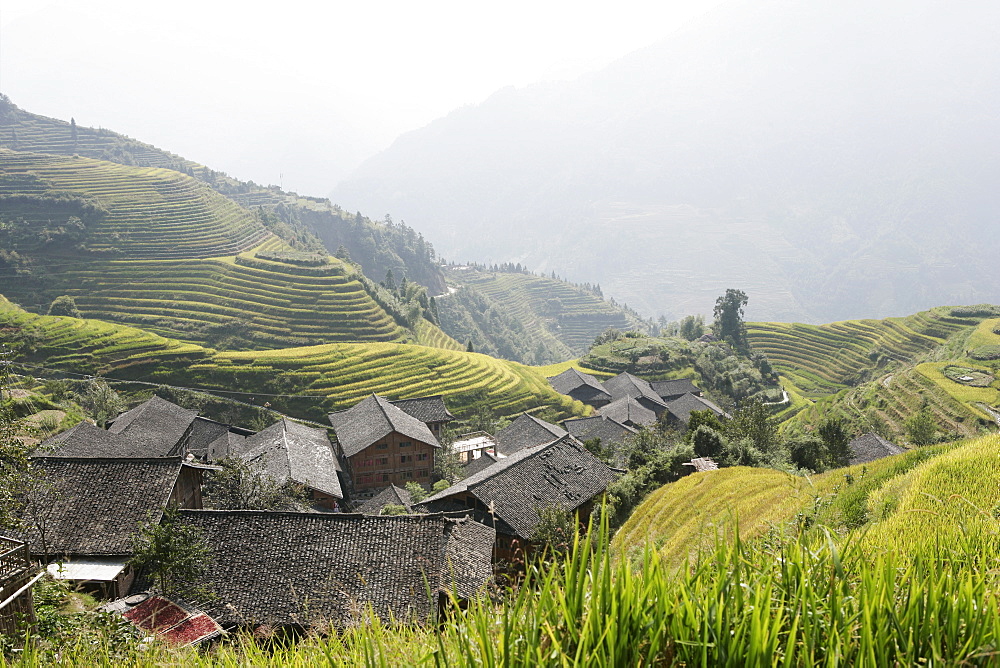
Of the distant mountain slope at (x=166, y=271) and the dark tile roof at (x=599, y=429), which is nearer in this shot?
the dark tile roof at (x=599, y=429)

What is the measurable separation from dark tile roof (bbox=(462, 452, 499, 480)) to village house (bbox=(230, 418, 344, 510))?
897cm

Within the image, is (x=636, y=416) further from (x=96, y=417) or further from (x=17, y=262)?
(x=17, y=262)

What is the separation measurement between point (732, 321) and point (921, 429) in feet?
176

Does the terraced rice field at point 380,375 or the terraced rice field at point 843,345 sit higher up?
the terraced rice field at point 843,345

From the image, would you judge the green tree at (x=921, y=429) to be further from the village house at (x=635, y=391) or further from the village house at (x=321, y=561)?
Result: the village house at (x=321, y=561)

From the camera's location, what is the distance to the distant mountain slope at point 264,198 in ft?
521

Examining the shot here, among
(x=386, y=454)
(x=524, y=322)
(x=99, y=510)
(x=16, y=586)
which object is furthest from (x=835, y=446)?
(x=524, y=322)

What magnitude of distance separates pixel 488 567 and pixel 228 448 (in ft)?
92.2

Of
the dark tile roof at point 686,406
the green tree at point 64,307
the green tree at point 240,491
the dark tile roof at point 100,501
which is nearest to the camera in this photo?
the dark tile roof at point 100,501

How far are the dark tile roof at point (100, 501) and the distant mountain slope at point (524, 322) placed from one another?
114979 millimetres

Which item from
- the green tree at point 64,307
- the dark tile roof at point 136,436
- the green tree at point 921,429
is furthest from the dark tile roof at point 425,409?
the green tree at point 64,307

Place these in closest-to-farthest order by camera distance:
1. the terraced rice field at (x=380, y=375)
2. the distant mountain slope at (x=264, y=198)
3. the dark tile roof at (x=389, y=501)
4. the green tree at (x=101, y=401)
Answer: the dark tile roof at (x=389, y=501) → the green tree at (x=101, y=401) → the terraced rice field at (x=380, y=375) → the distant mountain slope at (x=264, y=198)

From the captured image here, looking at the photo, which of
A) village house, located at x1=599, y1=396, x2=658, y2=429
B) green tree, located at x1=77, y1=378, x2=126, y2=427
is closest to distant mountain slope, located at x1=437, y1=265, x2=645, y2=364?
village house, located at x1=599, y1=396, x2=658, y2=429

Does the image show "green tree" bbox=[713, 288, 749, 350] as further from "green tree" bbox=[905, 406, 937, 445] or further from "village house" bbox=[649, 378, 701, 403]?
"green tree" bbox=[905, 406, 937, 445]
